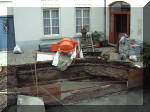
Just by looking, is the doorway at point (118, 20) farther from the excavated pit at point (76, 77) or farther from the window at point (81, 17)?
the excavated pit at point (76, 77)

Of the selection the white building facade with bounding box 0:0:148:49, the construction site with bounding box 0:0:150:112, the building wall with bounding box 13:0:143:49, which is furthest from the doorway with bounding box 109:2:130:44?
the building wall with bounding box 13:0:143:49

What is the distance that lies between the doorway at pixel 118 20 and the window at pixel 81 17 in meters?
1.94

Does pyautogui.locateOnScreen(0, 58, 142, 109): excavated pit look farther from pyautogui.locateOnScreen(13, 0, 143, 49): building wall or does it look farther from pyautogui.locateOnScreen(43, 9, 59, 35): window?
pyautogui.locateOnScreen(43, 9, 59, 35): window

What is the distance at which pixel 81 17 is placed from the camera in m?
19.0

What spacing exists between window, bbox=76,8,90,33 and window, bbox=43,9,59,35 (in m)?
1.72

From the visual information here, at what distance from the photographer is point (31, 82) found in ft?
39.9

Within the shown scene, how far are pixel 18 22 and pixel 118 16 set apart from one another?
7640mm

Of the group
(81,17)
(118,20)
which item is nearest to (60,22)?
(81,17)

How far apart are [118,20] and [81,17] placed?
2.95 metres

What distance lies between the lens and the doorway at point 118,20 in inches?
675

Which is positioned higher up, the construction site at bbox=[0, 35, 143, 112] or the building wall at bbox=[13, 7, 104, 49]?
the building wall at bbox=[13, 7, 104, 49]

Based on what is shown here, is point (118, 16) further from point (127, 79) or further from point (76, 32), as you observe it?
point (127, 79)

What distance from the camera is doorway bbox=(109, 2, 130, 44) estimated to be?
17.1 meters

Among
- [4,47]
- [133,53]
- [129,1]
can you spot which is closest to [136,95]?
[133,53]
